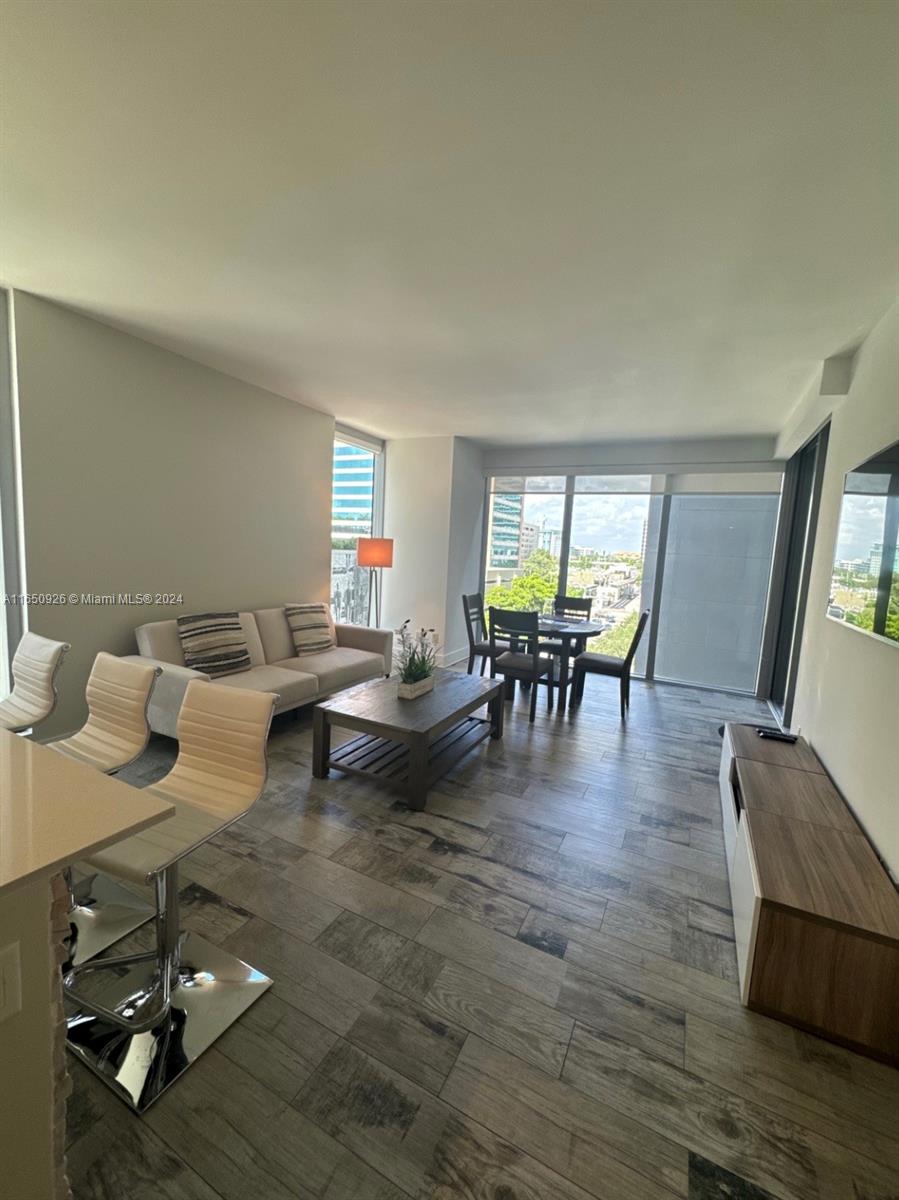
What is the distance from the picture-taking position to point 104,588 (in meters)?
3.34

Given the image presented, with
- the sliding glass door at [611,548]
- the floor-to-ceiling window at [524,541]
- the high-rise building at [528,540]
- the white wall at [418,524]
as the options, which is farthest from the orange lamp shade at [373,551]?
the sliding glass door at [611,548]

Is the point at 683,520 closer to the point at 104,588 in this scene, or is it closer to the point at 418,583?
the point at 418,583

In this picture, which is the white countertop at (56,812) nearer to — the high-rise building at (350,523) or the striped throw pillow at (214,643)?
the striped throw pillow at (214,643)

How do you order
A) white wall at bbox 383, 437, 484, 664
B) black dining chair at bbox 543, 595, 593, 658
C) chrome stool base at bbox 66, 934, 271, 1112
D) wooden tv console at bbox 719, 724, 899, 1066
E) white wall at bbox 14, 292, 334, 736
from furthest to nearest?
white wall at bbox 383, 437, 484, 664, black dining chair at bbox 543, 595, 593, 658, white wall at bbox 14, 292, 334, 736, wooden tv console at bbox 719, 724, 899, 1066, chrome stool base at bbox 66, 934, 271, 1112

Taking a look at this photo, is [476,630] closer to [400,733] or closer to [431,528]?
[431,528]

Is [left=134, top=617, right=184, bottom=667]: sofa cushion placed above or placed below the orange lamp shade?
below

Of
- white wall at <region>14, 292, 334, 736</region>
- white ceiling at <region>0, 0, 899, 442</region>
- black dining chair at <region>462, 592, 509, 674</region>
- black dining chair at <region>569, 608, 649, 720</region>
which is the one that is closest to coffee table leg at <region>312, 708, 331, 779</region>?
white wall at <region>14, 292, 334, 736</region>

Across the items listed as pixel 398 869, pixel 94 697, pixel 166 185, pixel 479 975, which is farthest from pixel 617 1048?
pixel 166 185

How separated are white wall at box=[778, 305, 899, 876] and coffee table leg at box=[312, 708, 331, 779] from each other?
8.66 feet

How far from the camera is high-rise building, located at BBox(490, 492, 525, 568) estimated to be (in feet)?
21.5

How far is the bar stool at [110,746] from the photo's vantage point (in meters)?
1.90

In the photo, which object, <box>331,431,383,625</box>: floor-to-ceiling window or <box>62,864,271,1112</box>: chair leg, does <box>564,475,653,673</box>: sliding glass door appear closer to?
<box>331,431,383,625</box>: floor-to-ceiling window

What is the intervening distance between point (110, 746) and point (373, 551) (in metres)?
3.54

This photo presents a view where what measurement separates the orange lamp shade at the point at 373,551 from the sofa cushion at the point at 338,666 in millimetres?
1051
